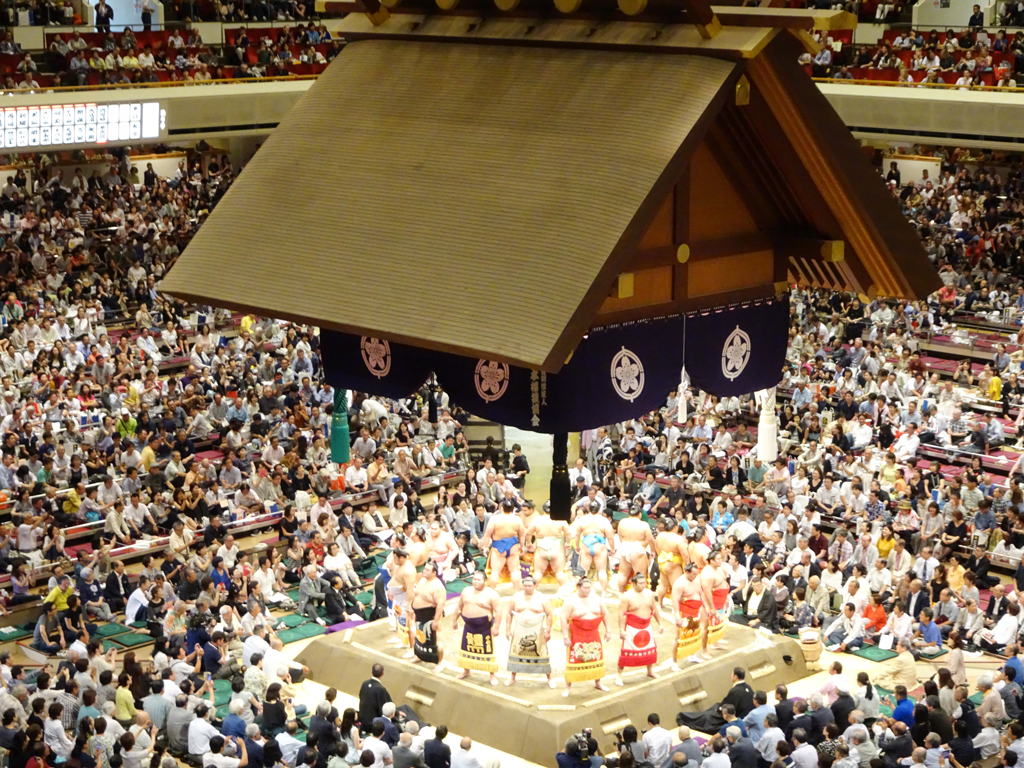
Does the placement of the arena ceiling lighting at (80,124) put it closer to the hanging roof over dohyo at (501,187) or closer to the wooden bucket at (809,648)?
the hanging roof over dohyo at (501,187)

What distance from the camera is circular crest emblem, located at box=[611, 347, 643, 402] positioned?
6922 mm

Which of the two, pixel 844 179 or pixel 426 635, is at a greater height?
pixel 844 179

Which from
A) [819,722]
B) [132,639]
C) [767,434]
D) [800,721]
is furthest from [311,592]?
[819,722]

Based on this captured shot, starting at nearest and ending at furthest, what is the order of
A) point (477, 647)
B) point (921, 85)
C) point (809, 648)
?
point (477, 647) → point (809, 648) → point (921, 85)

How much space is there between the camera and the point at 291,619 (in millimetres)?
11156

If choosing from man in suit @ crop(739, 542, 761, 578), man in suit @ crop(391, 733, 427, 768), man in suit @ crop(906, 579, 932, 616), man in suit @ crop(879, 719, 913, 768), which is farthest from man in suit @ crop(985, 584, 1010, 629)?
man in suit @ crop(391, 733, 427, 768)

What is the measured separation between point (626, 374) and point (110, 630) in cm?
564

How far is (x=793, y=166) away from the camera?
22.1 ft

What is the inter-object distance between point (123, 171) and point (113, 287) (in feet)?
13.4

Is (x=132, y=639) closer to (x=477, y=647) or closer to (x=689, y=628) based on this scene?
(x=477, y=647)

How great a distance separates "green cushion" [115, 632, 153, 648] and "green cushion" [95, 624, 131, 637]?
0.06m

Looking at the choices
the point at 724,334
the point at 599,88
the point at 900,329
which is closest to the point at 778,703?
the point at 724,334

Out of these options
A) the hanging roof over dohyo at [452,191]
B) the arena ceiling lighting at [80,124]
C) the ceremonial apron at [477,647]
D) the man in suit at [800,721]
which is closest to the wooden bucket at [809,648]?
the man in suit at [800,721]

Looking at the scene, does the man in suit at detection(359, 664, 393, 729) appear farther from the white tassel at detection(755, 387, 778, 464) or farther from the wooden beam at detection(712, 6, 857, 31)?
the wooden beam at detection(712, 6, 857, 31)
